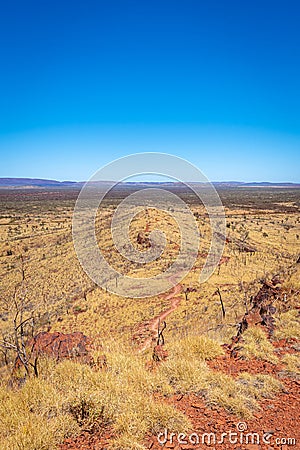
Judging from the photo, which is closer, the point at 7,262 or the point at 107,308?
the point at 107,308

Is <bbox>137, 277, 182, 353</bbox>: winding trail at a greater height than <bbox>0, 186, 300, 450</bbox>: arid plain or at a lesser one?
lesser

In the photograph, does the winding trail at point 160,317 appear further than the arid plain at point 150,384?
Yes

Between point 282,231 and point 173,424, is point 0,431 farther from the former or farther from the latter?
point 282,231

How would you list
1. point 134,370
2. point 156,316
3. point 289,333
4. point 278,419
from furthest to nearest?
point 156,316 → point 289,333 → point 134,370 → point 278,419

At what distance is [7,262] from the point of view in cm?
2473

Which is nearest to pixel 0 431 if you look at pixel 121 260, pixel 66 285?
pixel 66 285

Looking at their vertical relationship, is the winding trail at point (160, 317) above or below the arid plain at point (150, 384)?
below

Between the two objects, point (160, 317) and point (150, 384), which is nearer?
point (150, 384)

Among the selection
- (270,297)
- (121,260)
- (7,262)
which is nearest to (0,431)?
(270,297)

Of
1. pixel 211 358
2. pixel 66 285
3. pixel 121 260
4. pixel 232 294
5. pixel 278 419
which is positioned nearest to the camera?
pixel 278 419

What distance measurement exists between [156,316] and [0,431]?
36.3 ft

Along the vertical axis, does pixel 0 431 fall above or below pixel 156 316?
above

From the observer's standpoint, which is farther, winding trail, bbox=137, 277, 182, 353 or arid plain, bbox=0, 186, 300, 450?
winding trail, bbox=137, 277, 182, 353

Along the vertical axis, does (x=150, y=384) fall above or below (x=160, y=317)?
above
